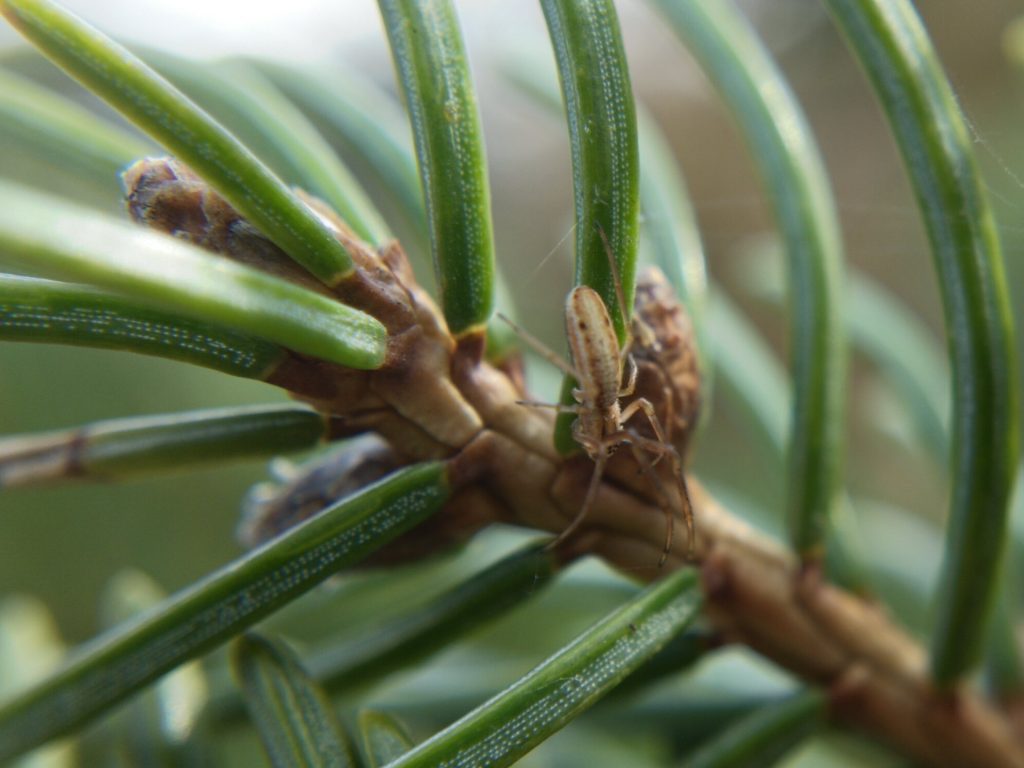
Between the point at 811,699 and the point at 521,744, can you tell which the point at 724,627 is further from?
the point at 521,744

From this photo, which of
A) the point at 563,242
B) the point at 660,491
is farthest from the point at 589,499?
the point at 563,242

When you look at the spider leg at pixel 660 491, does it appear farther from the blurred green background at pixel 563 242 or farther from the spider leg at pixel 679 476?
the blurred green background at pixel 563 242

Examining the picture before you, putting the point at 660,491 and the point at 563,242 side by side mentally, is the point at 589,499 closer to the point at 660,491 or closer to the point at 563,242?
the point at 660,491

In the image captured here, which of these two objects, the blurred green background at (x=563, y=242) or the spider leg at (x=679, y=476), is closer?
the spider leg at (x=679, y=476)

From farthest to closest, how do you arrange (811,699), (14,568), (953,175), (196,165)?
(14,568), (811,699), (953,175), (196,165)

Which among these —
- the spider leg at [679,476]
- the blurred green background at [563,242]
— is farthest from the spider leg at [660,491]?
the blurred green background at [563,242]

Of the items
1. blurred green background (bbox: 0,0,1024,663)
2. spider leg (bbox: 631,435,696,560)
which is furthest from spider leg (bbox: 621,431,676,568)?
blurred green background (bbox: 0,0,1024,663)

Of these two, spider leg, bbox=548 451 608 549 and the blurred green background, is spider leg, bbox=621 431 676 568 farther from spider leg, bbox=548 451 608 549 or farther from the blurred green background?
the blurred green background

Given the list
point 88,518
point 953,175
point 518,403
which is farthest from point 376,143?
point 88,518
